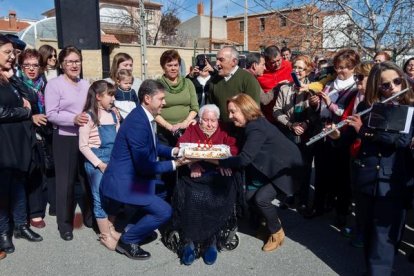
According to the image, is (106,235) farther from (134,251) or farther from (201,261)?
(201,261)

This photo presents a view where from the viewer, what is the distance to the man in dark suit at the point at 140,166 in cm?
310

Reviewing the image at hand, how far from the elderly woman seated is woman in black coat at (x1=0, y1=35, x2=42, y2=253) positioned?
1.51 metres

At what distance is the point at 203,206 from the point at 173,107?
1300mm

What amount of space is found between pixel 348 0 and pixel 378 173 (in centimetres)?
485

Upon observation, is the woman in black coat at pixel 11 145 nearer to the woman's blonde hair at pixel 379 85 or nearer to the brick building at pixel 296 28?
the woman's blonde hair at pixel 379 85

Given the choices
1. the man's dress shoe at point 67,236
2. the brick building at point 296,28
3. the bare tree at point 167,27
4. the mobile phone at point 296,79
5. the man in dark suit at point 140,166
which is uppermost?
the bare tree at point 167,27

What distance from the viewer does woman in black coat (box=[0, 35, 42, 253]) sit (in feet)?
11.2

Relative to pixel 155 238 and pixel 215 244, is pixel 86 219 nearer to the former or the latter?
pixel 155 238

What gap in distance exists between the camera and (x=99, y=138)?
3.62 metres

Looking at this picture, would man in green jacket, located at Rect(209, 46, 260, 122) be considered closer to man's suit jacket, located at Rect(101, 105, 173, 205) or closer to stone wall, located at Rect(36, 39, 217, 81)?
man's suit jacket, located at Rect(101, 105, 173, 205)

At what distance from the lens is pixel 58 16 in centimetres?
477

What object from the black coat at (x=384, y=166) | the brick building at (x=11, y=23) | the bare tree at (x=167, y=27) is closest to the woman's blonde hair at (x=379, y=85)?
the black coat at (x=384, y=166)

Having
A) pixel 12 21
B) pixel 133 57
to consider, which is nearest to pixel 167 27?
pixel 133 57

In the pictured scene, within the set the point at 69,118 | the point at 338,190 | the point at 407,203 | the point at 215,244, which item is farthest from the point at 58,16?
the point at 407,203
